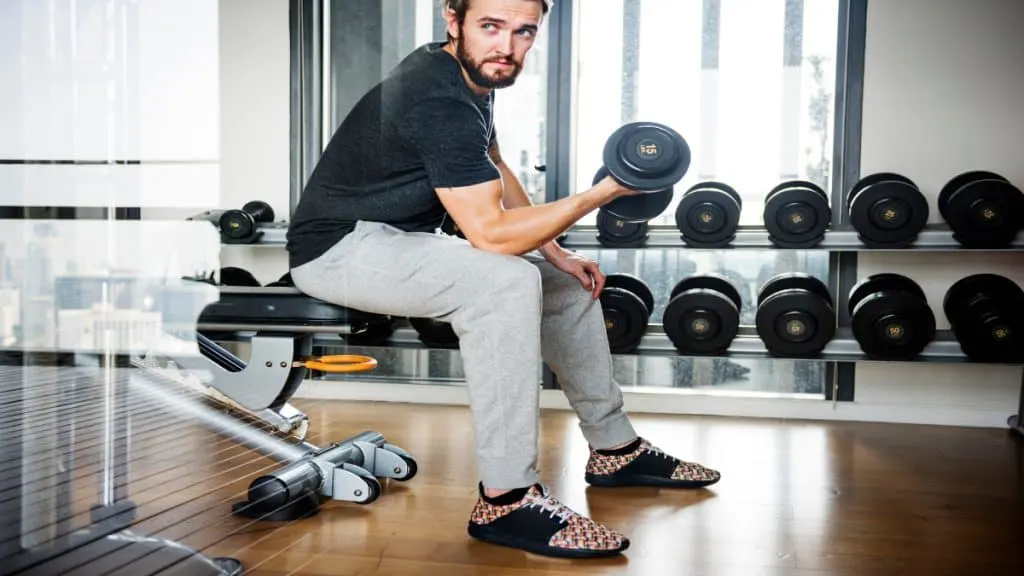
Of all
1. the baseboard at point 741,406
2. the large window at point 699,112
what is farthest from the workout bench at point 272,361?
the large window at point 699,112

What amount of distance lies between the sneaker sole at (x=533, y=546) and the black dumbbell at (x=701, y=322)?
4.92 ft

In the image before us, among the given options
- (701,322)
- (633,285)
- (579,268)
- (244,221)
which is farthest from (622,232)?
(244,221)

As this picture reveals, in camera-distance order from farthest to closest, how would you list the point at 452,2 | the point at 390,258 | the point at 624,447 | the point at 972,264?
1. the point at 972,264
2. the point at 624,447
3. the point at 452,2
4. the point at 390,258

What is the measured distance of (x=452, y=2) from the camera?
189cm

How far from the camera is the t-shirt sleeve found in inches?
66.6

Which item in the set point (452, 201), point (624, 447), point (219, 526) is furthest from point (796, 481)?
point (219, 526)

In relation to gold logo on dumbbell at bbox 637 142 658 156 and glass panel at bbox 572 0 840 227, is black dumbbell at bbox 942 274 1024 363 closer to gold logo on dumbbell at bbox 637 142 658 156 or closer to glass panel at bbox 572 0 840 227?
glass panel at bbox 572 0 840 227

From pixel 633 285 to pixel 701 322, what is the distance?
328 mm

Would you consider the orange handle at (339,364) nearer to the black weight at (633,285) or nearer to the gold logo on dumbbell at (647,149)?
the gold logo on dumbbell at (647,149)

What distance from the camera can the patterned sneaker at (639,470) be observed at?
218cm

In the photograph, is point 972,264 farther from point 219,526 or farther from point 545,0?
point 219,526

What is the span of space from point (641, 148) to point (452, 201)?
390 millimetres

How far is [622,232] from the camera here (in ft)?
10.7

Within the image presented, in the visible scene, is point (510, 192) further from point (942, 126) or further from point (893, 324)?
point (942, 126)
